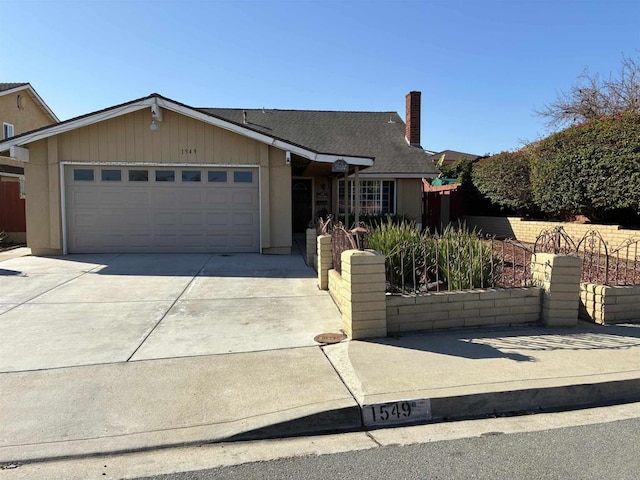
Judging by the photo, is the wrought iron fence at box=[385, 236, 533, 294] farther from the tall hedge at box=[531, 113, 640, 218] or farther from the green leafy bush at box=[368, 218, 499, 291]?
the tall hedge at box=[531, 113, 640, 218]

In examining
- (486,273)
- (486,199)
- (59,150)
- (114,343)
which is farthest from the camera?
(486,199)

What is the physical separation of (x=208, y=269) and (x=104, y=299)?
2985 mm

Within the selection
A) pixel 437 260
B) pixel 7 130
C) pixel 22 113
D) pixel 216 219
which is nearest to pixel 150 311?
pixel 437 260

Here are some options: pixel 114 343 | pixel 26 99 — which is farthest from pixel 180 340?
pixel 26 99

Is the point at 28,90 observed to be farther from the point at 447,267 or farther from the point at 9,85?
the point at 447,267

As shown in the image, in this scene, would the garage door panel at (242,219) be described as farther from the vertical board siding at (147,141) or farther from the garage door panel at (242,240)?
the vertical board siding at (147,141)

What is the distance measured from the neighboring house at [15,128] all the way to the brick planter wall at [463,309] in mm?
15711

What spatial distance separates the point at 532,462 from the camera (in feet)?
10.3

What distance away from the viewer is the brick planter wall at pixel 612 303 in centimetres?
614

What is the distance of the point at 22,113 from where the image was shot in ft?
83.1

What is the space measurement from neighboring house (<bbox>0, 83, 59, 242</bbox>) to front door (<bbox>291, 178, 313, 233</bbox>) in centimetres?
986

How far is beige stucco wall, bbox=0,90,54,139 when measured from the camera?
2334 centimetres

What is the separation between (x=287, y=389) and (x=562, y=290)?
3.97 meters

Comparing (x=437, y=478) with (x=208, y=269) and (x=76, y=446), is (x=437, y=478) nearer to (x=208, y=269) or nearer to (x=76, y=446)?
(x=76, y=446)
